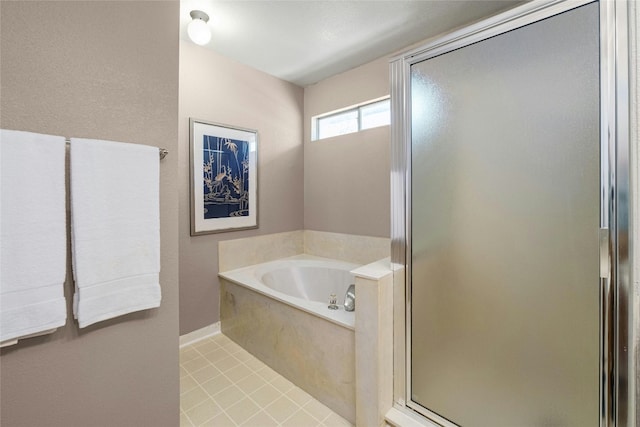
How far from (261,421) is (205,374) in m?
0.65

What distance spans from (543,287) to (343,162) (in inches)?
85.0

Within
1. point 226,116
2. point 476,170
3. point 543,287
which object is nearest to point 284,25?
point 226,116

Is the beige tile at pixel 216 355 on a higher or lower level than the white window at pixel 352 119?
lower

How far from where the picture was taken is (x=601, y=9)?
0.94 metres

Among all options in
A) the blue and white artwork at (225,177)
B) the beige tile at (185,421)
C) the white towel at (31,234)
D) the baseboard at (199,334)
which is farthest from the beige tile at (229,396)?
the blue and white artwork at (225,177)

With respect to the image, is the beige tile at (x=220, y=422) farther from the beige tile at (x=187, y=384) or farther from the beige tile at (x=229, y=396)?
the beige tile at (x=187, y=384)

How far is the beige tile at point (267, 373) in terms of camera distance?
194cm

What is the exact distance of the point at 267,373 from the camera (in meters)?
1.99

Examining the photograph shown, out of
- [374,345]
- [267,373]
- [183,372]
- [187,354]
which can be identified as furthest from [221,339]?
[374,345]

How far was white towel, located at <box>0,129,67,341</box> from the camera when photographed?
2.52 feet

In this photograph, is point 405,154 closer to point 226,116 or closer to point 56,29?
point 56,29

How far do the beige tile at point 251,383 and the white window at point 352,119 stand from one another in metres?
2.34

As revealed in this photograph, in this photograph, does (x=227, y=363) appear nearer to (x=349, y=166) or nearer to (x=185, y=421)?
(x=185, y=421)

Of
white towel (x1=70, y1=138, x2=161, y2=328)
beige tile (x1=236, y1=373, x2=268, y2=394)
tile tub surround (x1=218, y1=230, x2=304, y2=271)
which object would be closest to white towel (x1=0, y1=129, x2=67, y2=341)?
white towel (x1=70, y1=138, x2=161, y2=328)
